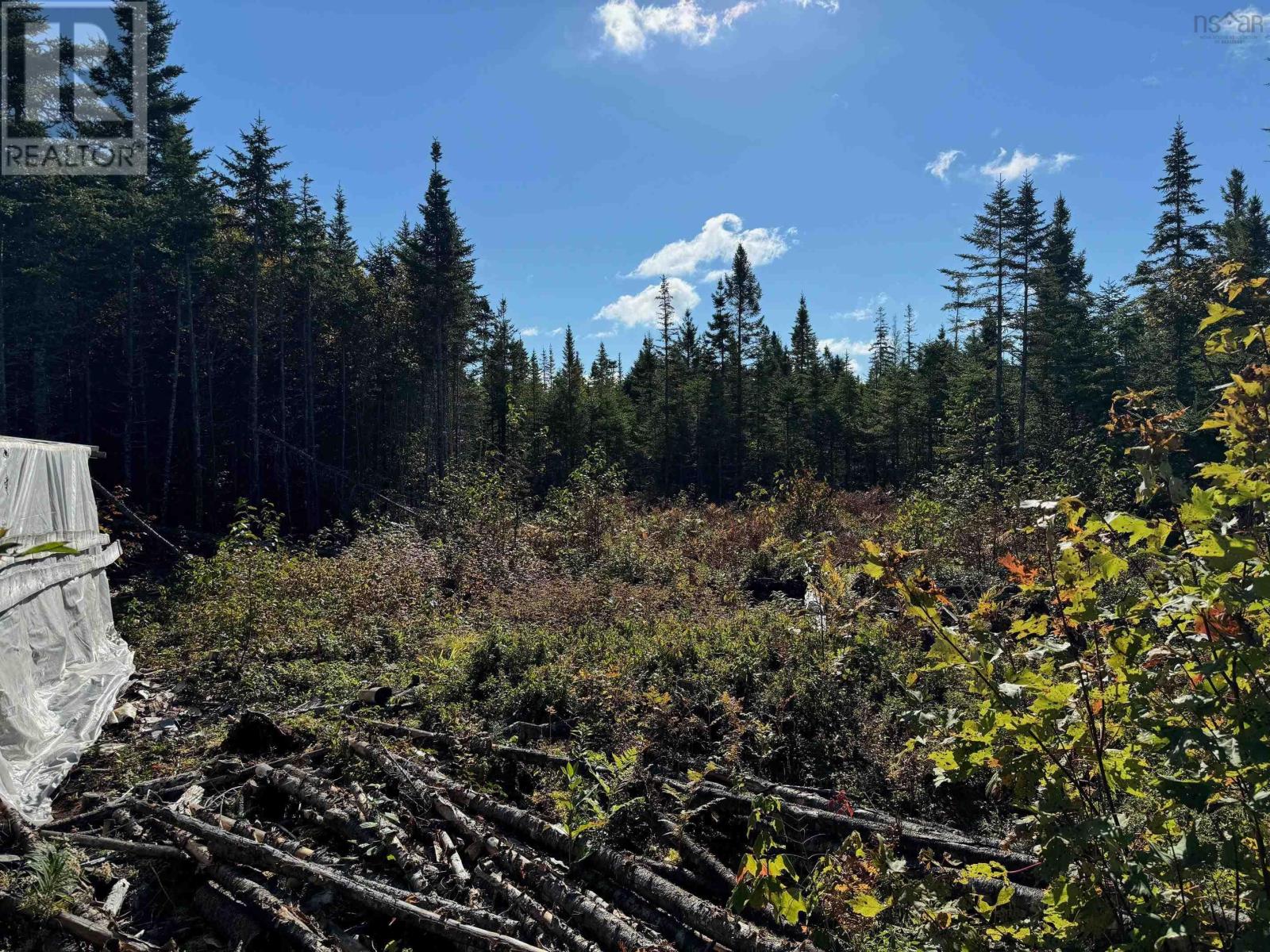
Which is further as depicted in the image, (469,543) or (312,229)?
(312,229)

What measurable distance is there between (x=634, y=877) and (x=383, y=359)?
3176 cm

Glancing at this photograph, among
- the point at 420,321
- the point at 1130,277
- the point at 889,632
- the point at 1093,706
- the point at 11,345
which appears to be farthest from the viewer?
the point at 1130,277

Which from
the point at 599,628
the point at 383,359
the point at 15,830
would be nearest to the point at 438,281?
the point at 383,359

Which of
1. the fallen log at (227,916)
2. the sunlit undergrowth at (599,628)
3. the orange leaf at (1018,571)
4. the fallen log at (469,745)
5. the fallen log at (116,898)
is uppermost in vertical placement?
the orange leaf at (1018,571)

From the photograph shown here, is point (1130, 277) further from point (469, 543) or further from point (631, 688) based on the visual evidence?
point (631, 688)

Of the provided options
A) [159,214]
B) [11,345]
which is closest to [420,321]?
[159,214]

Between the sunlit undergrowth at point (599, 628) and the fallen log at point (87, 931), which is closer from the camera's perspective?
the fallen log at point (87, 931)

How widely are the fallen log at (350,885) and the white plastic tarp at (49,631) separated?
1120mm

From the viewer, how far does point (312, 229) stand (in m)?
26.1

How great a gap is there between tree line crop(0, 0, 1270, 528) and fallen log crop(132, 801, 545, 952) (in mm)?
11253

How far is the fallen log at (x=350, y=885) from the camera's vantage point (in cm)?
285

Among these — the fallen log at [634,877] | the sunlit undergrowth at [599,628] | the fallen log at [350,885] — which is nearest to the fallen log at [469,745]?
the sunlit undergrowth at [599,628]

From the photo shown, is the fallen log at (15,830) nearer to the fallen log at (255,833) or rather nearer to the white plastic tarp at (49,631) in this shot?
the white plastic tarp at (49,631)

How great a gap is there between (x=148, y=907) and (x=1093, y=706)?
4.33m
